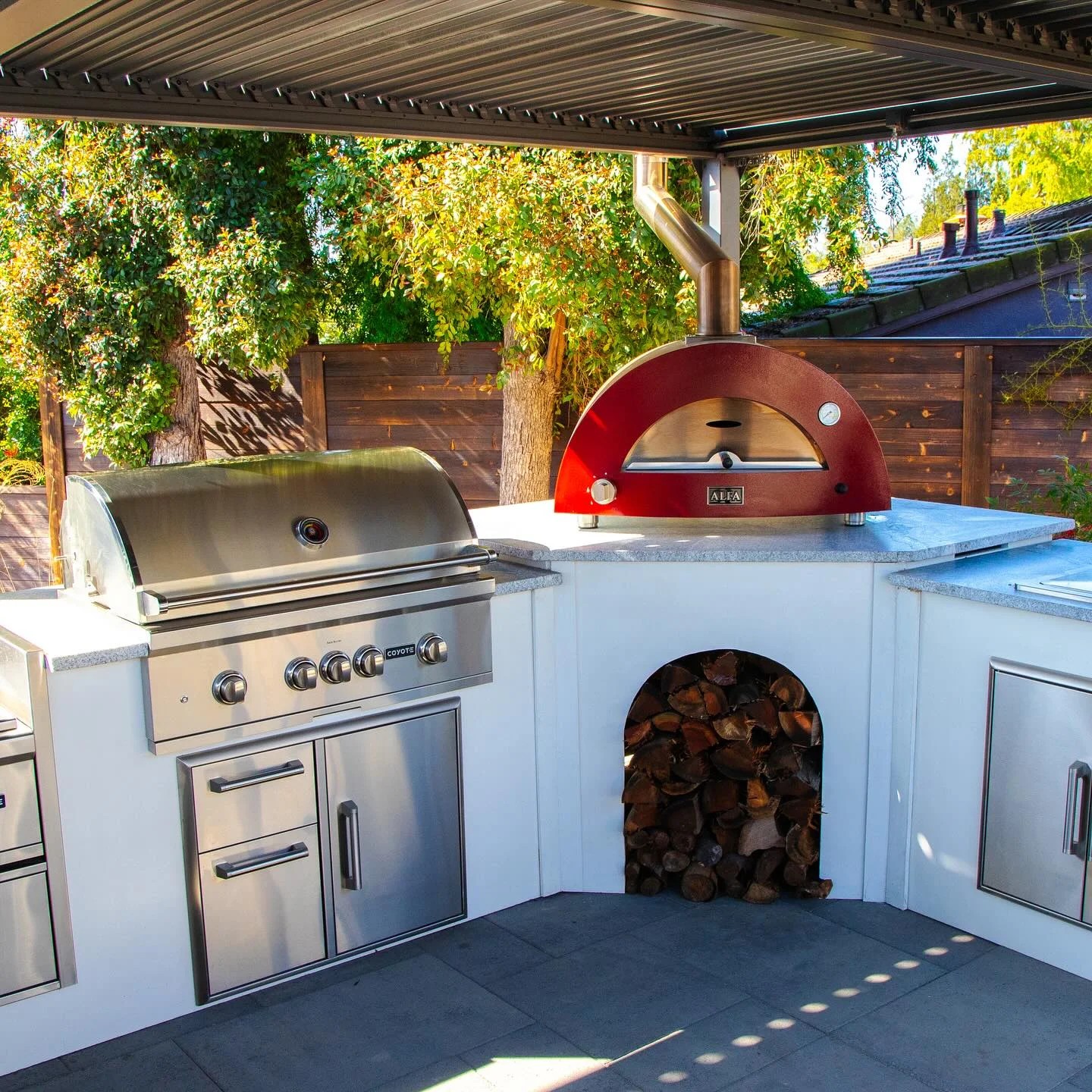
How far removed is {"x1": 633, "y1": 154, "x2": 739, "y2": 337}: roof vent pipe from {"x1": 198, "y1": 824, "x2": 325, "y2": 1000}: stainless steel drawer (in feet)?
7.34

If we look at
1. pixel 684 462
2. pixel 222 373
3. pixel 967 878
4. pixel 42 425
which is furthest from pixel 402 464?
pixel 42 425

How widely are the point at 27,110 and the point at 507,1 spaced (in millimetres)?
1421

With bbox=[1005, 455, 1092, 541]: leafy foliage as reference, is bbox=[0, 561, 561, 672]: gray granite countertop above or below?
above

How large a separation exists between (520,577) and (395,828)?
0.85 metres

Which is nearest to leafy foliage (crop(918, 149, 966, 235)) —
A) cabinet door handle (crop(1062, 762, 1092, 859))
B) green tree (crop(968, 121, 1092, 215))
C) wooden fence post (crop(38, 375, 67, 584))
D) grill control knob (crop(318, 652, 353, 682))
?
green tree (crop(968, 121, 1092, 215))

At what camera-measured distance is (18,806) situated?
2916mm

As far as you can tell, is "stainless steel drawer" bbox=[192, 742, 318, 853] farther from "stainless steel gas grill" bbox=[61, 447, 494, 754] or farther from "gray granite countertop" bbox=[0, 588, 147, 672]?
"gray granite countertop" bbox=[0, 588, 147, 672]

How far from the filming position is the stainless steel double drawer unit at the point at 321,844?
3.20 meters

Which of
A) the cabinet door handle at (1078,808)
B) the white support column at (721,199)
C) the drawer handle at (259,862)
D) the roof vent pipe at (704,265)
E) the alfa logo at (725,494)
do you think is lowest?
the drawer handle at (259,862)

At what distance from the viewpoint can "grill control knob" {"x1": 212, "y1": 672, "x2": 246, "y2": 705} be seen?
10.3 feet

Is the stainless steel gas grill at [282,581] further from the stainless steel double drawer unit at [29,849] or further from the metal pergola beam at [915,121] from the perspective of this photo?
the metal pergola beam at [915,121]

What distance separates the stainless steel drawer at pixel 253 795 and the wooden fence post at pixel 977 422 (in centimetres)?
483

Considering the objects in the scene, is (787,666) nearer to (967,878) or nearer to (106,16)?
(967,878)

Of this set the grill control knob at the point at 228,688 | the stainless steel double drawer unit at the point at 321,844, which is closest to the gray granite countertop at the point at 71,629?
the grill control knob at the point at 228,688
